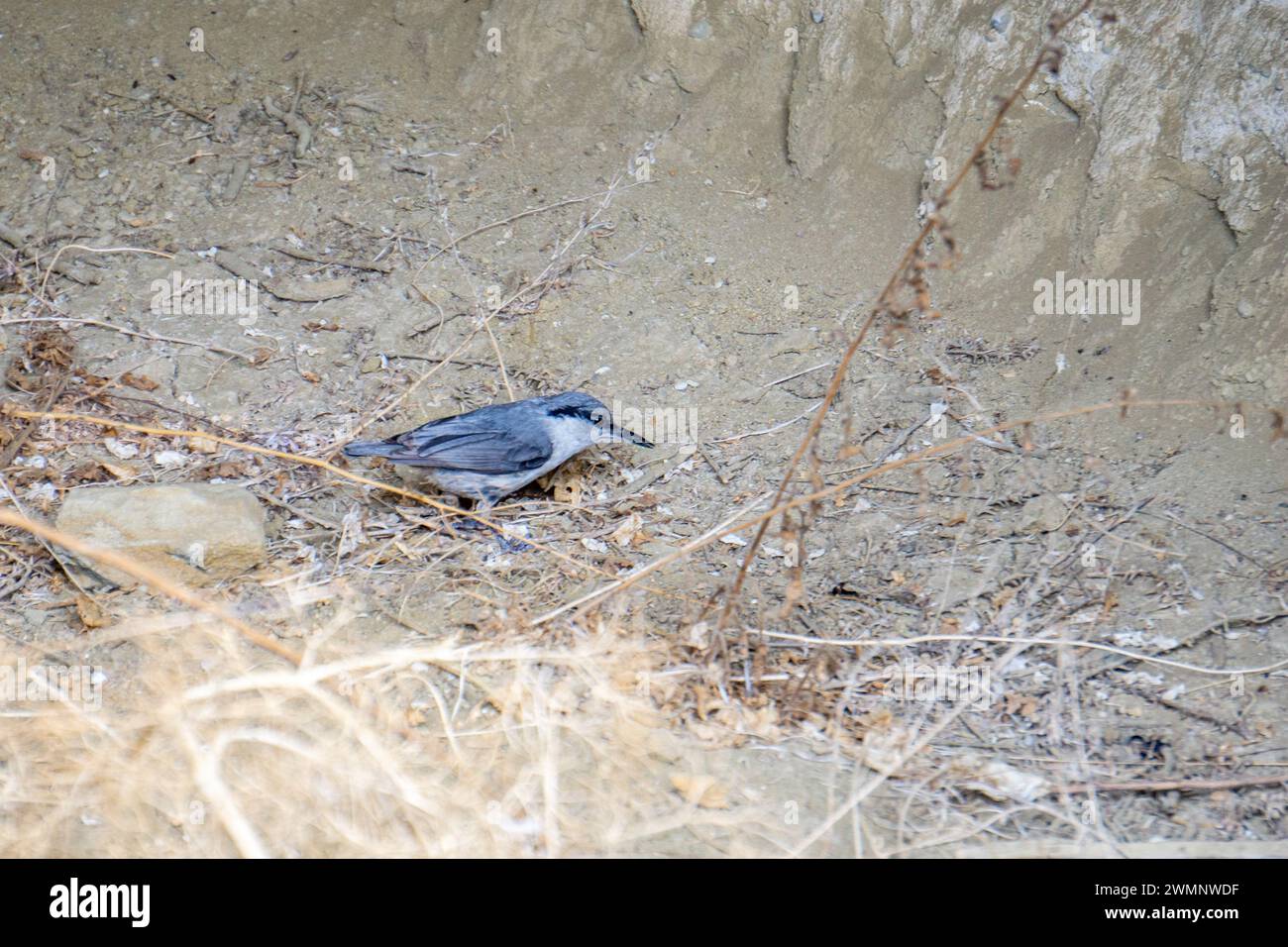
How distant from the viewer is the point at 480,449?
6.05 meters

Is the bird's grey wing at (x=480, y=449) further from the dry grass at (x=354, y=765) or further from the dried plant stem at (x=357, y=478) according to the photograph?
the dry grass at (x=354, y=765)

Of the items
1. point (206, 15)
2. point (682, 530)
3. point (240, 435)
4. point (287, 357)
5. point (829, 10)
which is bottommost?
point (682, 530)

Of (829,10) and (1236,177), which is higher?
(829,10)

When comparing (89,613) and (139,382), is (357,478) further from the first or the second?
(139,382)

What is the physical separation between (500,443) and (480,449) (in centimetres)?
Result: 11

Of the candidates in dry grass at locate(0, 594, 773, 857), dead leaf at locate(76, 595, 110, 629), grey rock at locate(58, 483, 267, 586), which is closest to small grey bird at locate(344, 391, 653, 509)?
grey rock at locate(58, 483, 267, 586)

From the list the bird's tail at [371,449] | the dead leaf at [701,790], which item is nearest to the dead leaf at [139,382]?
Answer: the bird's tail at [371,449]

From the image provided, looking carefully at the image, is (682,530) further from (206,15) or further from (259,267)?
(206,15)

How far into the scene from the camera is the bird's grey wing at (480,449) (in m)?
6.03

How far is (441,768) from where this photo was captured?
13.5 feet

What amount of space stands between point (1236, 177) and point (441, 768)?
4888 millimetres

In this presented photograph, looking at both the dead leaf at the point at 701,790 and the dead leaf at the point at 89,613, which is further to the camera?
the dead leaf at the point at 89,613

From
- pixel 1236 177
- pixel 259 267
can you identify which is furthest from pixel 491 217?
pixel 1236 177

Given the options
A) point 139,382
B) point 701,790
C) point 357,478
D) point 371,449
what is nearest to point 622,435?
point 371,449
